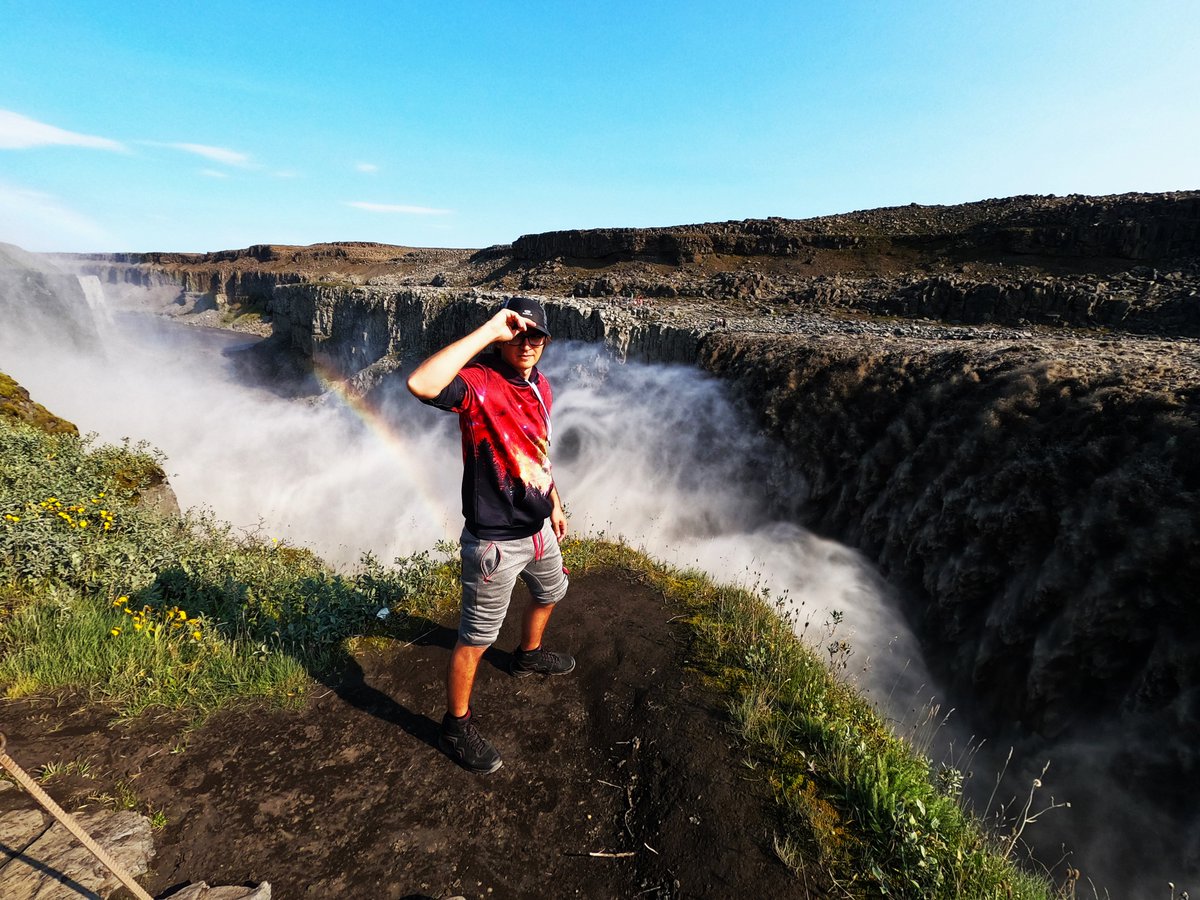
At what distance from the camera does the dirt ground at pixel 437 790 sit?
284cm

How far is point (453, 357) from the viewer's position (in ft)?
10.1

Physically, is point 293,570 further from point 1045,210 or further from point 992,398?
point 1045,210

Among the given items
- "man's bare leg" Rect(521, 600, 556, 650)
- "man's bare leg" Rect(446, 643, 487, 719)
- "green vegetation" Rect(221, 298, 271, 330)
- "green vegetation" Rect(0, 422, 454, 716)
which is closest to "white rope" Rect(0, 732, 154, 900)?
"man's bare leg" Rect(446, 643, 487, 719)

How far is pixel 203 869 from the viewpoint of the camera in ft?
9.10

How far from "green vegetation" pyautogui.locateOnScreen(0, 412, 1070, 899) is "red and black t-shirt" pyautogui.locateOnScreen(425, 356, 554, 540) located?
7.06ft

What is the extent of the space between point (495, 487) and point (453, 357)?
88cm

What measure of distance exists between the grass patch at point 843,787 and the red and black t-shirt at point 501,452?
2.16 meters

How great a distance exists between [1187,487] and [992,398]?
2.68m

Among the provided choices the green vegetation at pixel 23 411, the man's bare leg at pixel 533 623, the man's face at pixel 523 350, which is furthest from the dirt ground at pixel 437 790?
the green vegetation at pixel 23 411

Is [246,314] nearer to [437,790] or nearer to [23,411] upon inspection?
[23,411]

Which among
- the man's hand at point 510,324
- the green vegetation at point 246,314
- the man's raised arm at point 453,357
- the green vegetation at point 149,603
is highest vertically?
the green vegetation at point 246,314

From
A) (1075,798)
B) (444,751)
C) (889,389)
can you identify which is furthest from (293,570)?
(889,389)

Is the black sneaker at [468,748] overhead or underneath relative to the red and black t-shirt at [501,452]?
underneath

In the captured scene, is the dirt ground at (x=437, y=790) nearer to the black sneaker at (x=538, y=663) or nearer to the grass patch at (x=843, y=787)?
the black sneaker at (x=538, y=663)
